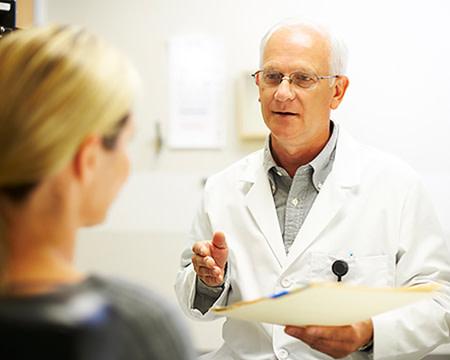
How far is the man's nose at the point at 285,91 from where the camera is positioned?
1.58m

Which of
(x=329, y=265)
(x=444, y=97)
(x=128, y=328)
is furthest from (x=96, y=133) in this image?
(x=444, y=97)

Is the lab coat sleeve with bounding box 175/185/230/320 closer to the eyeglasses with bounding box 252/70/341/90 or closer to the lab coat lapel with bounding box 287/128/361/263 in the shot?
the lab coat lapel with bounding box 287/128/361/263

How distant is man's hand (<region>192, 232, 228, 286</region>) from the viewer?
136cm

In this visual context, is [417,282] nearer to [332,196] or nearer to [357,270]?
[357,270]

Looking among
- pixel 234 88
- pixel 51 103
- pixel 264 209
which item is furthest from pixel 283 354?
pixel 234 88

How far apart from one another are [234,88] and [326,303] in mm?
1991

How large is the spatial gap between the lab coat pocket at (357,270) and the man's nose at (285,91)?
1.47 feet

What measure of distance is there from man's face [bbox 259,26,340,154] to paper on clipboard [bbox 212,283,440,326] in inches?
26.2

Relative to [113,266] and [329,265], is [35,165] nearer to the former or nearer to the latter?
[329,265]

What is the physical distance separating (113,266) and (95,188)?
87.7 inches

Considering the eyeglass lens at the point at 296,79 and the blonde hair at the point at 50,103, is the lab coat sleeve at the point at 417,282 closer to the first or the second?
the eyeglass lens at the point at 296,79

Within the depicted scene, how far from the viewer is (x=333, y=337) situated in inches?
46.6

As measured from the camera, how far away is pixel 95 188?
68 centimetres

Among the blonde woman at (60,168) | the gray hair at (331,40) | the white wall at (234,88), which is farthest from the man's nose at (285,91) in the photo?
the white wall at (234,88)
